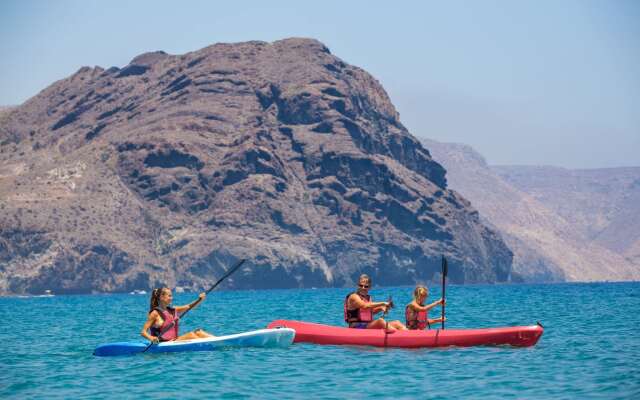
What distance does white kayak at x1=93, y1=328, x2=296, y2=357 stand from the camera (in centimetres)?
3353

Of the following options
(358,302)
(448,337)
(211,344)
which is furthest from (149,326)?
(448,337)

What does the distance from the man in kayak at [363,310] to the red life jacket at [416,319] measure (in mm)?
293

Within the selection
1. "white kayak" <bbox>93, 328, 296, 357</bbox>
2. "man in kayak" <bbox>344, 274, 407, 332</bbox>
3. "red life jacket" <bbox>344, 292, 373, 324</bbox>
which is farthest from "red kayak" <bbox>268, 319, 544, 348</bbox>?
"white kayak" <bbox>93, 328, 296, 357</bbox>

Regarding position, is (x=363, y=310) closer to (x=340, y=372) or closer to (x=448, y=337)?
(x=448, y=337)

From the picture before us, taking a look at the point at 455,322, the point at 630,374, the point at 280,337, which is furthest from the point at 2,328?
the point at 630,374

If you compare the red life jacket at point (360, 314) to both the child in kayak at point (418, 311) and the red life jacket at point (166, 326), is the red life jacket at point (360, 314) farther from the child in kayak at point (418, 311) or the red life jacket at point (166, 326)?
the red life jacket at point (166, 326)

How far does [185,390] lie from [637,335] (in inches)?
818

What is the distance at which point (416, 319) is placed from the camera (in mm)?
34375

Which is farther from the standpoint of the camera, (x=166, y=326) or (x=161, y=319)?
(x=166, y=326)

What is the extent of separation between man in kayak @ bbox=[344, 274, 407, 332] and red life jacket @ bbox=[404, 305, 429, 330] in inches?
11.5

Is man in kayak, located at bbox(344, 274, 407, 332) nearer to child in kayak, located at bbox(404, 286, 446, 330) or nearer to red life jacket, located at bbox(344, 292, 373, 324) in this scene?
red life jacket, located at bbox(344, 292, 373, 324)

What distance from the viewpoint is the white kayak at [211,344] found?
3353 centimetres

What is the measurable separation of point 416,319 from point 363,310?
166 centimetres

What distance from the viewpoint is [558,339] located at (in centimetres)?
4016
